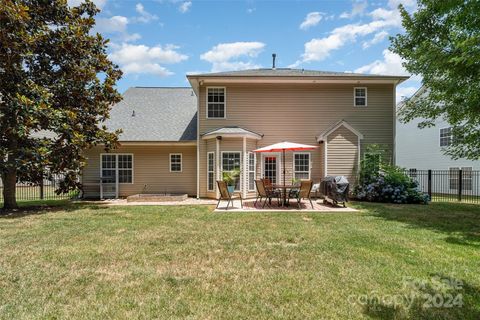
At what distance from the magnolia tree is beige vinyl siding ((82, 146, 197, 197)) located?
126 inches

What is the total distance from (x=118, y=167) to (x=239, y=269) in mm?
12012

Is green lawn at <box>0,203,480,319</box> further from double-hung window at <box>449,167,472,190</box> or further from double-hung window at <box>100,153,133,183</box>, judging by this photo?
double-hung window at <box>449,167,472,190</box>

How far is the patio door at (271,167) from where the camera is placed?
45.1 feet

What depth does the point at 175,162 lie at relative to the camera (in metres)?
14.6

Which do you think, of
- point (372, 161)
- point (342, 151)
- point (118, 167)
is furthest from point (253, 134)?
point (118, 167)

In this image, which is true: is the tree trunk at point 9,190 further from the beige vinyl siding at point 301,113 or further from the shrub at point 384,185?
the shrub at point 384,185

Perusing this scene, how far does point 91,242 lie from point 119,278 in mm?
2323

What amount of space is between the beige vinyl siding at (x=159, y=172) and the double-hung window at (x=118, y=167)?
0.69 ft

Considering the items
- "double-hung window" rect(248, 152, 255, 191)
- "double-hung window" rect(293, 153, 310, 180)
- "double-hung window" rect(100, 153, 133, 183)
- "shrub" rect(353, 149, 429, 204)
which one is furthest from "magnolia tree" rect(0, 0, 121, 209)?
"shrub" rect(353, 149, 429, 204)

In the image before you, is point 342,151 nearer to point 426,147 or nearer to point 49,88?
point 426,147

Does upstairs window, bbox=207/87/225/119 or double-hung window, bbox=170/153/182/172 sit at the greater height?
upstairs window, bbox=207/87/225/119

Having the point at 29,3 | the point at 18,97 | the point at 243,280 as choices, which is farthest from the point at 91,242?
the point at 29,3

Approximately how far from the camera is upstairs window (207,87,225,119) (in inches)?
539

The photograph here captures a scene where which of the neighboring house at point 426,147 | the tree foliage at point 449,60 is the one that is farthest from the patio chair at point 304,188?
the neighboring house at point 426,147
